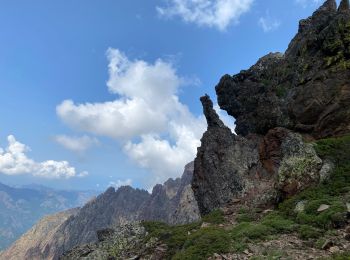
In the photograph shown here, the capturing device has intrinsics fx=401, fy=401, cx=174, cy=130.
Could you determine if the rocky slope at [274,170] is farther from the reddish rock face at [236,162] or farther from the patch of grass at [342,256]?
the patch of grass at [342,256]

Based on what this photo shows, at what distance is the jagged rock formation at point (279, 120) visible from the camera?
42.6 meters

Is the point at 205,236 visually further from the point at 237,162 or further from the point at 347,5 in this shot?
the point at 347,5

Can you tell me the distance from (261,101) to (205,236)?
124 ft

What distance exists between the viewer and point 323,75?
46.5 m

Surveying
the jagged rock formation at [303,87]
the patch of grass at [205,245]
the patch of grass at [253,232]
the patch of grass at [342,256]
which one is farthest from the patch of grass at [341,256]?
the jagged rock formation at [303,87]

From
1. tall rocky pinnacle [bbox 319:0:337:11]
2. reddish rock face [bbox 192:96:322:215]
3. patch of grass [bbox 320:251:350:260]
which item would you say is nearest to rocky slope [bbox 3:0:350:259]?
tall rocky pinnacle [bbox 319:0:337:11]

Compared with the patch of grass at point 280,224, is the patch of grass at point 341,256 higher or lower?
lower

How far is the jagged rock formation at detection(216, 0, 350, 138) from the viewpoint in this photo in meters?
43.7

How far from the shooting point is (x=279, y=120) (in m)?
50.3

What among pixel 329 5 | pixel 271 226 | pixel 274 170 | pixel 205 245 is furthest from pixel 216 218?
pixel 329 5

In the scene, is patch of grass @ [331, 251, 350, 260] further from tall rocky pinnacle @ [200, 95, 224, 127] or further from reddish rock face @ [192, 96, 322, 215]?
tall rocky pinnacle @ [200, 95, 224, 127]

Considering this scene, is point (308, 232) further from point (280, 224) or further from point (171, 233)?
point (171, 233)

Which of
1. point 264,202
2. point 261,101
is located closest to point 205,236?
point 264,202

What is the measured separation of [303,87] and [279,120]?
4.97 metres
